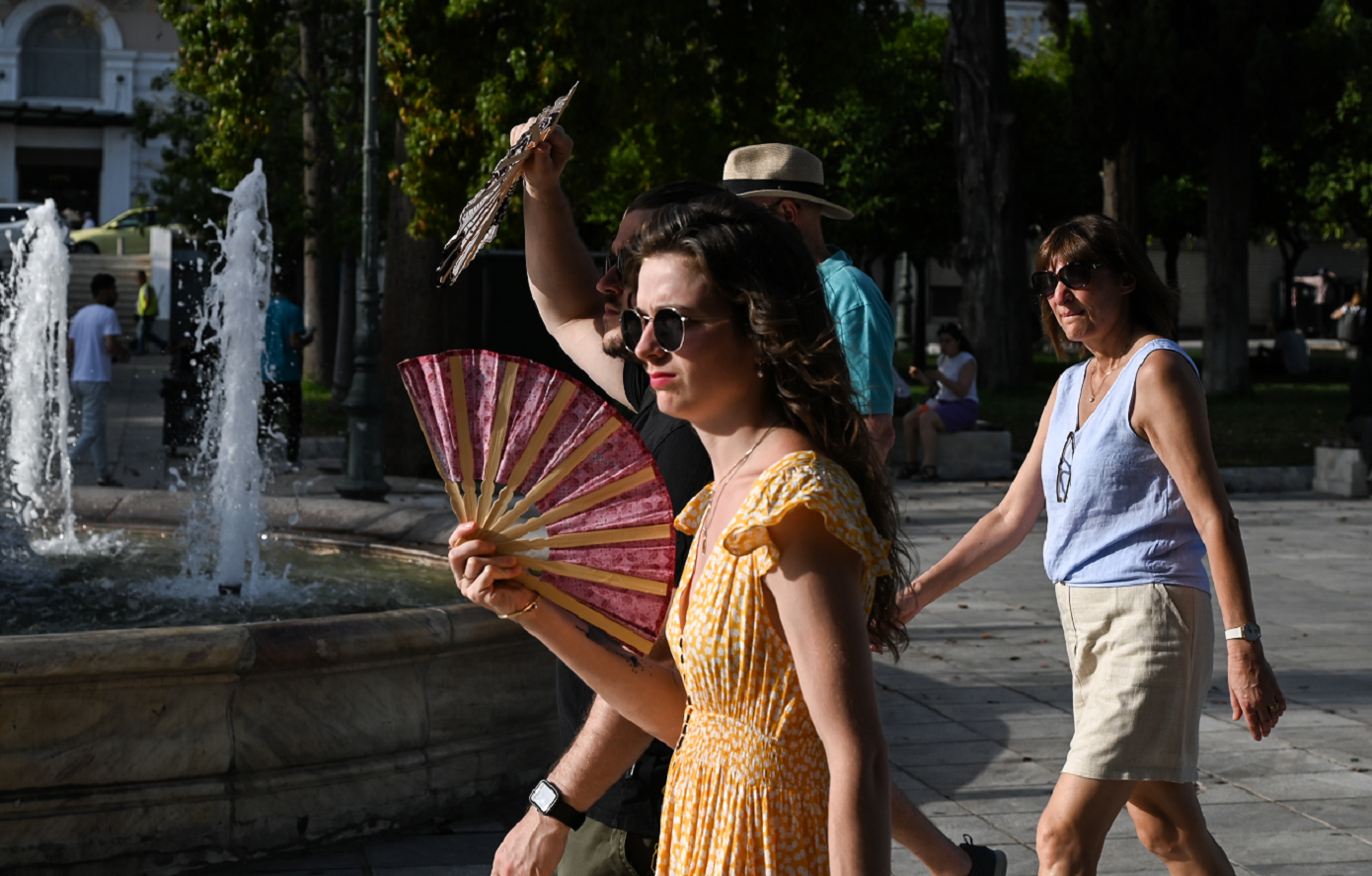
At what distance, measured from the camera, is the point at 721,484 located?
7.39 ft

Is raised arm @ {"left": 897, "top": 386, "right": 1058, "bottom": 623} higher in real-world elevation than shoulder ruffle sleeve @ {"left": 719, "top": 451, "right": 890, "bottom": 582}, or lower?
lower

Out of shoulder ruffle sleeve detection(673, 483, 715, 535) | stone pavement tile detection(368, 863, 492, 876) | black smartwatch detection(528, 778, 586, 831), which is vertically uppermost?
shoulder ruffle sleeve detection(673, 483, 715, 535)

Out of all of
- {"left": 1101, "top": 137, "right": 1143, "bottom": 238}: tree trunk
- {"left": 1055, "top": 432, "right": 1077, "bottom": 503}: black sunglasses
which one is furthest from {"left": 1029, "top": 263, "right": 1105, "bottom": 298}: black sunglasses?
{"left": 1101, "top": 137, "right": 1143, "bottom": 238}: tree trunk

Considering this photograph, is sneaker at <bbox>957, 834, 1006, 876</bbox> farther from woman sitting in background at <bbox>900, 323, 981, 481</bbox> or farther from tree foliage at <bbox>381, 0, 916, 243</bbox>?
woman sitting in background at <bbox>900, 323, 981, 481</bbox>

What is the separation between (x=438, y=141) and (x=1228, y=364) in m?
15.6

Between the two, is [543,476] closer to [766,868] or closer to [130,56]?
[766,868]

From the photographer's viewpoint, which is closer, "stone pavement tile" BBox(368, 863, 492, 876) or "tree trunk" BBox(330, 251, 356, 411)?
"stone pavement tile" BBox(368, 863, 492, 876)

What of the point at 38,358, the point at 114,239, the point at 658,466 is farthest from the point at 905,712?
the point at 114,239

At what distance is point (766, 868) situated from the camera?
2.12m

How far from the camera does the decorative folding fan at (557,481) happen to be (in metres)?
2.12

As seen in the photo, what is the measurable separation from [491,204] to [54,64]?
5274cm

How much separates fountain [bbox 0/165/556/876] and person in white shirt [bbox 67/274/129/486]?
9.05 metres

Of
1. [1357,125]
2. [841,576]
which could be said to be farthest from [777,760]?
[1357,125]

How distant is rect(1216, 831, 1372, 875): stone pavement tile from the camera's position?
4766 mm
